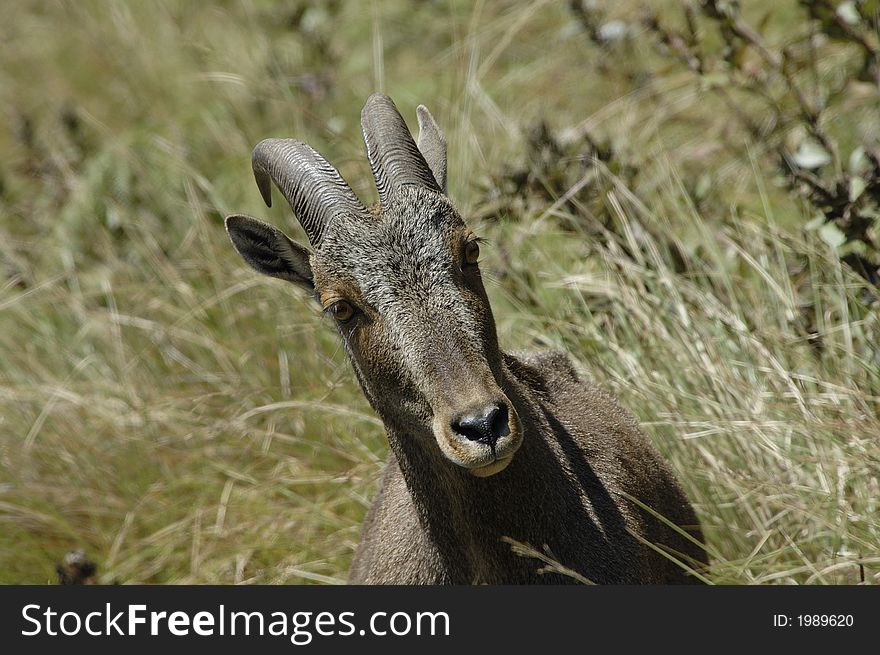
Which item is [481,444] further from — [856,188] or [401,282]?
[856,188]

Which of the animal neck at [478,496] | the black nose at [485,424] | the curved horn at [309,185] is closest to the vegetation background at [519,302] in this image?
the animal neck at [478,496]

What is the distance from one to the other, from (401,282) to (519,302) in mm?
2586

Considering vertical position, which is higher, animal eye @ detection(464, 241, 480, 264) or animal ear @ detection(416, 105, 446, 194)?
animal ear @ detection(416, 105, 446, 194)

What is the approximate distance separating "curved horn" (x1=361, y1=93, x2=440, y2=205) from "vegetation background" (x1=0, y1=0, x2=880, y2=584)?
883 mm

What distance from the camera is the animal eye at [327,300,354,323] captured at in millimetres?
4375

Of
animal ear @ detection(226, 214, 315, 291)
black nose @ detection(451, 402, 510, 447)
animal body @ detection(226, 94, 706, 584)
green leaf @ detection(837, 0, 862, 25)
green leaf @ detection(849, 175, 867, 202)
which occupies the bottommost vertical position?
black nose @ detection(451, 402, 510, 447)

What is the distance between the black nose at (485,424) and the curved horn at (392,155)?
1.02m

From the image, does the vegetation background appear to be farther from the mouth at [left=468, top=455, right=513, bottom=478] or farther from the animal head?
the animal head

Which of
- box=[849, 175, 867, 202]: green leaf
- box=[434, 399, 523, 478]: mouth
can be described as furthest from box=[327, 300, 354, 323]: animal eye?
box=[849, 175, 867, 202]: green leaf

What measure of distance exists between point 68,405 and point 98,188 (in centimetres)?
218

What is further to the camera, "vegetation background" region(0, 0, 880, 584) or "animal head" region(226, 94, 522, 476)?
"vegetation background" region(0, 0, 880, 584)

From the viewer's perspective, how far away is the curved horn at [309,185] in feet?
14.7

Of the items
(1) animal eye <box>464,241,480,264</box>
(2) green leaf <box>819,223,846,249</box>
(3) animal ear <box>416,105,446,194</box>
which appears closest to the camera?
(1) animal eye <box>464,241,480,264</box>

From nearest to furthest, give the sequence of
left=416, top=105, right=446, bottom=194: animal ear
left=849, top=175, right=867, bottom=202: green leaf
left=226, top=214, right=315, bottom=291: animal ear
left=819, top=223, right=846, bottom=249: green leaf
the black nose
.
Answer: the black nose < left=226, top=214, right=315, bottom=291: animal ear < left=416, top=105, right=446, bottom=194: animal ear < left=819, top=223, right=846, bottom=249: green leaf < left=849, top=175, right=867, bottom=202: green leaf
